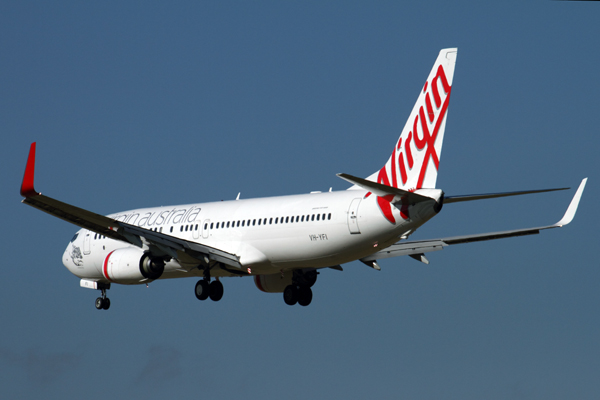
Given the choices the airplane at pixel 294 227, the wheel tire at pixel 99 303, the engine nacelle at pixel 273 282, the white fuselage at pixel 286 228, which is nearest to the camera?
the airplane at pixel 294 227

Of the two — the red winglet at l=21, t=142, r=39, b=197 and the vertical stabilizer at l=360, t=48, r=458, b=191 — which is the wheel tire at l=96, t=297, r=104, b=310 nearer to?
the red winglet at l=21, t=142, r=39, b=197

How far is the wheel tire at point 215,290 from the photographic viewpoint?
4219 centimetres

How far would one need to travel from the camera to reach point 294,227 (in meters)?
38.9

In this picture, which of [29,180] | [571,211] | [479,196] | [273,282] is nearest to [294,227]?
[273,282]

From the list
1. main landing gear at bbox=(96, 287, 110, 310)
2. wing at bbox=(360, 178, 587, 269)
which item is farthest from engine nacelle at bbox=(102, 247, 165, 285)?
wing at bbox=(360, 178, 587, 269)

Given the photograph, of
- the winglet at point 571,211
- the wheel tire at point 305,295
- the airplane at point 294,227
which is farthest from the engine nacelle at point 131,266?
the winglet at point 571,211

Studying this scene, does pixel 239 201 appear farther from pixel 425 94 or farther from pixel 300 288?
pixel 425 94

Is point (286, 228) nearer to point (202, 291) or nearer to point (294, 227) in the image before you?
point (294, 227)

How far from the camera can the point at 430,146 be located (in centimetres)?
3622

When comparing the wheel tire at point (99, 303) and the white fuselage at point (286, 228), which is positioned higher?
the white fuselage at point (286, 228)

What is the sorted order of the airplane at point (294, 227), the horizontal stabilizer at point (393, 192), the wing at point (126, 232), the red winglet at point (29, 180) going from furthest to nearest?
1. the airplane at point (294, 227)
2. the wing at point (126, 232)
3. the red winglet at point (29, 180)
4. the horizontal stabilizer at point (393, 192)

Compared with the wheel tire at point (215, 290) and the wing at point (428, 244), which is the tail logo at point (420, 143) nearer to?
the wing at point (428, 244)

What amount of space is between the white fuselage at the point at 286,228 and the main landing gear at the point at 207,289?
67 centimetres

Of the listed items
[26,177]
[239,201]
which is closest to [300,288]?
[239,201]
